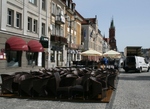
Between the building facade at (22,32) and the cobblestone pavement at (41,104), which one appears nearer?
the cobblestone pavement at (41,104)

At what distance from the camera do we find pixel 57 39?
41219 mm

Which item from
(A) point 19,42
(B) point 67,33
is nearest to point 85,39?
(B) point 67,33

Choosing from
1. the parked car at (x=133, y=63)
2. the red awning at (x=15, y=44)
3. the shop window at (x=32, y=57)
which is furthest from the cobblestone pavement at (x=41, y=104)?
the parked car at (x=133, y=63)

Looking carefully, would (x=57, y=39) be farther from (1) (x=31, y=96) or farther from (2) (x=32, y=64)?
(1) (x=31, y=96)

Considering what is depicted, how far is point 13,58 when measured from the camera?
90.0ft

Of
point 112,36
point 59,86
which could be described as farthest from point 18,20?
point 112,36

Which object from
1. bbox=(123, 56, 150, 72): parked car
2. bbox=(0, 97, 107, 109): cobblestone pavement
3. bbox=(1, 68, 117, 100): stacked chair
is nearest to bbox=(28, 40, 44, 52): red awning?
bbox=(123, 56, 150, 72): parked car

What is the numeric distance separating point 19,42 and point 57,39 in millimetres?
15224

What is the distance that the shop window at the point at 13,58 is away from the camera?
2638 cm

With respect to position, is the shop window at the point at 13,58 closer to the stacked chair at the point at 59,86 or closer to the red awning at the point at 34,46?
the red awning at the point at 34,46

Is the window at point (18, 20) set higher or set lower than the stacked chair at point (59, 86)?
higher

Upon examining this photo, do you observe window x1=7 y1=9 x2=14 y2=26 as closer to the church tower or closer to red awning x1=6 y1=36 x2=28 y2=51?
red awning x1=6 y1=36 x2=28 y2=51

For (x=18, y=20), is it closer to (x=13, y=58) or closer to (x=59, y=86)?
(x=13, y=58)

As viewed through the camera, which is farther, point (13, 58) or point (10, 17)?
point (13, 58)
